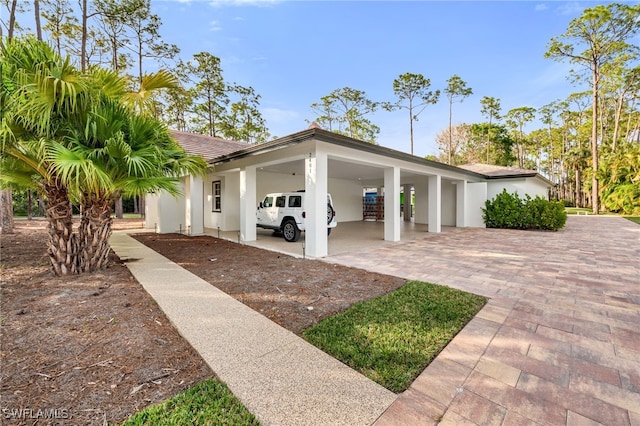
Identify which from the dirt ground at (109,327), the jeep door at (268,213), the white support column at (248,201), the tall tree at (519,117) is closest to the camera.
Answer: the dirt ground at (109,327)

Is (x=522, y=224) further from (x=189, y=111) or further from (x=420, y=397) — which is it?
(x=189, y=111)

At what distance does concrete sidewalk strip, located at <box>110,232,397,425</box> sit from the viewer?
5.96 feet

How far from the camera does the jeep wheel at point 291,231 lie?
936 cm

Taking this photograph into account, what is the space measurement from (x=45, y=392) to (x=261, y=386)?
5.30 ft

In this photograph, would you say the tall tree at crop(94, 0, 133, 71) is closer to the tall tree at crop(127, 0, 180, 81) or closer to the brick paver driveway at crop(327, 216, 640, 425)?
the tall tree at crop(127, 0, 180, 81)

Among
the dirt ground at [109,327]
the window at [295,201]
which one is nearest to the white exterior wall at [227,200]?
the window at [295,201]

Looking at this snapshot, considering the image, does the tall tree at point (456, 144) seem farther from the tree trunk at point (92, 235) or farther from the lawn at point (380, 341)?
the tree trunk at point (92, 235)

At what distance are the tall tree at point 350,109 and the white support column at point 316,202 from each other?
2272 centimetres

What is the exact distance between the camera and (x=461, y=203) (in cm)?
1491

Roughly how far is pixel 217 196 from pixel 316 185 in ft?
24.2

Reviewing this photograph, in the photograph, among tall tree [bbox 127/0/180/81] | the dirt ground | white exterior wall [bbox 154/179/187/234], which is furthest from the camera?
tall tree [bbox 127/0/180/81]

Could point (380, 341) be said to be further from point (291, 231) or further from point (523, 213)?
point (523, 213)

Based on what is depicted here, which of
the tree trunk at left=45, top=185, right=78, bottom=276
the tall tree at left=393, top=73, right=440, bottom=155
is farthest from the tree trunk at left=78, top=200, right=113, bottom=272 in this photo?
the tall tree at left=393, top=73, right=440, bottom=155

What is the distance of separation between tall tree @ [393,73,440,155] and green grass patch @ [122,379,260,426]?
2818 centimetres
